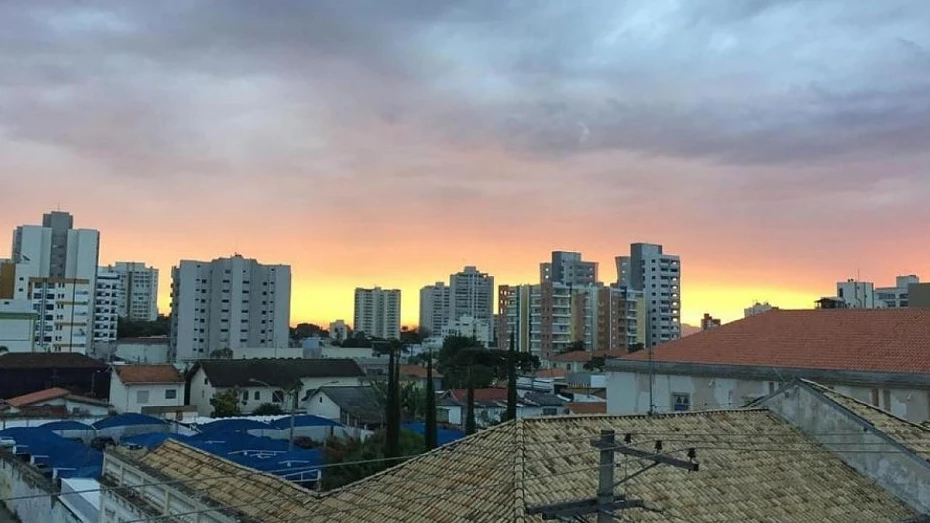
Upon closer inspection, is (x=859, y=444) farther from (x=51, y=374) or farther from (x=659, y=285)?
(x=659, y=285)

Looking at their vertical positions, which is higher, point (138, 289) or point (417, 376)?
point (138, 289)

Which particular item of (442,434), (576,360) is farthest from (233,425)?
(576,360)

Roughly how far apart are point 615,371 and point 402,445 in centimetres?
937

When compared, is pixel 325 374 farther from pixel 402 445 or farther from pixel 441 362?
pixel 402 445

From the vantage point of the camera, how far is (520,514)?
10.1 m

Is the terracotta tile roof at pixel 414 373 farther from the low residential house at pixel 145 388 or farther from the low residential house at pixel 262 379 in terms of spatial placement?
the low residential house at pixel 145 388

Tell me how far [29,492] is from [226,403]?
1225 inches

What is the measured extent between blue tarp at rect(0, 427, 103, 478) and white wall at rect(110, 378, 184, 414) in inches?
818

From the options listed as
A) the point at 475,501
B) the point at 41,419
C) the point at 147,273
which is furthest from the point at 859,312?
the point at 147,273

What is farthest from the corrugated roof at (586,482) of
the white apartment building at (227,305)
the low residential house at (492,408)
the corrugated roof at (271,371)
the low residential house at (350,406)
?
the white apartment building at (227,305)

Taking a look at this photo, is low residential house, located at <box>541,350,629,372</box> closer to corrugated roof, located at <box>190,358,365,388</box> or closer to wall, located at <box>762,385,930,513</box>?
corrugated roof, located at <box>190,358,365,388</box>

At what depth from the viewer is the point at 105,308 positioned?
11344 centimetres

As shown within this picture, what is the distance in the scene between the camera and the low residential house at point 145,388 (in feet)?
178

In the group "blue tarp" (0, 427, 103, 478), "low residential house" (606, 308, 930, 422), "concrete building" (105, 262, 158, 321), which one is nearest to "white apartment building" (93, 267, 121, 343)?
"concrete building" (105, 262, 158, 321)
